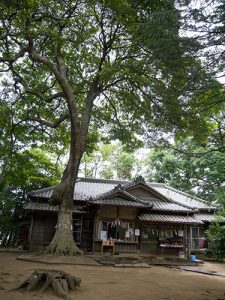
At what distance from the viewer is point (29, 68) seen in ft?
60.1

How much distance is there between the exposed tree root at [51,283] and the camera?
20.7 ft

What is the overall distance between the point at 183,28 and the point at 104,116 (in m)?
15.9

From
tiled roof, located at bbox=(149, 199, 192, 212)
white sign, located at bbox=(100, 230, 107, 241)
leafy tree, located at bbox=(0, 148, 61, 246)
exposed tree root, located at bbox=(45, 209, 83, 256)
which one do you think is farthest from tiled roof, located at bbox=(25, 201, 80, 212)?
tiled roof, located at bbox=(149, 199, 192, 212)

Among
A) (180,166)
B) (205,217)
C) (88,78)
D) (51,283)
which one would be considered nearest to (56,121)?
(88,78)

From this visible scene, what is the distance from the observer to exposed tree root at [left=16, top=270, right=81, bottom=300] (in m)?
6.32

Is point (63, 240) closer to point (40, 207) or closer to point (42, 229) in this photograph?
point (40, 207)

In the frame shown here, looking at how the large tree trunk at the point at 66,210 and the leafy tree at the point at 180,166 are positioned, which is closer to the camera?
the large tree trunk at the point at 66,210

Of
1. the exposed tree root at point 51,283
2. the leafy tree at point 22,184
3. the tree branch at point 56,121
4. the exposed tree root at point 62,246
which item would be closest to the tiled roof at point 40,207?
the leafy tree at point 22,184

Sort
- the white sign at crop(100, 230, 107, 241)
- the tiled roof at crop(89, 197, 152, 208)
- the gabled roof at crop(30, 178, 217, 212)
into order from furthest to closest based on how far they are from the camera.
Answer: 1. the gabled roof at crop(30, 178, 217, 212)
2. the white sign at crop(100, 230, 107, 241)
3. the tiled roof at crop(89, 197, 152, 208)

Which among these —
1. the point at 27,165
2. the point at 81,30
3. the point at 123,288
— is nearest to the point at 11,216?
the point at 27,165

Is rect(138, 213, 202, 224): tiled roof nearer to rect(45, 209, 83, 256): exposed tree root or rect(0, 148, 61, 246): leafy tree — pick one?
rect(45, 209, 83, 256): exposed tree root

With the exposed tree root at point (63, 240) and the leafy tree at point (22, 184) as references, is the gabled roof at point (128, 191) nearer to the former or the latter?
the leafy tree at point (22, 184)

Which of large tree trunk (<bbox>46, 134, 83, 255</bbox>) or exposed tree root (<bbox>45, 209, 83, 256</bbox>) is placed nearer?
exposed tree root (<bbox>45, 209, 83, 256</bbox>)

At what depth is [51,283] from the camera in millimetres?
6547
